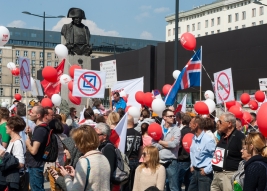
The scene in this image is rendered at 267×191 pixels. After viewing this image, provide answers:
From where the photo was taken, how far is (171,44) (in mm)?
39938

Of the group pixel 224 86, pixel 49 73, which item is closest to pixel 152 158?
pixel 224 86

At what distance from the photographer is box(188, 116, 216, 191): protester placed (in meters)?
8.11

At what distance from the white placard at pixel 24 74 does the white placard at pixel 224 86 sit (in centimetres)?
456

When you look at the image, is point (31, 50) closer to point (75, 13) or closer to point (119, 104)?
point (75, 13)

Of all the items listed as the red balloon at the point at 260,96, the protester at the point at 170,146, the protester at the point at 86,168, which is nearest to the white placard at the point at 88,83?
the protester at the point at 170,146

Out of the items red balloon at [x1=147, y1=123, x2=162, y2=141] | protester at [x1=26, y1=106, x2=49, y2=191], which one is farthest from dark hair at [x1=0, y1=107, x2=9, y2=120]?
red balloon at [x1=147, y1=123, x2=162, y2=141]

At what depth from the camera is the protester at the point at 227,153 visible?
23.8 feet

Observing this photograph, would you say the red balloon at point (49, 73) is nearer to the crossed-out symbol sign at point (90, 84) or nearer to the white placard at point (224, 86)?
the crossed-out symbol sign at point (90, 84)

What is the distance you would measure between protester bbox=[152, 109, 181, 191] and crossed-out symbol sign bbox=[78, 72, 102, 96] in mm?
3369

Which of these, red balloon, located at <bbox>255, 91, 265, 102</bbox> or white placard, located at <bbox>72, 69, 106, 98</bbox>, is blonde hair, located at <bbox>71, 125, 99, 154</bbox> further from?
red balloon, located at <bbox>255, 91, 265, 102</bbox>

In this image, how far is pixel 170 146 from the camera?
29.3ft

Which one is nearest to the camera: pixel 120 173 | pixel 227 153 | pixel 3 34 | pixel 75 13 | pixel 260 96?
pixel 120 173

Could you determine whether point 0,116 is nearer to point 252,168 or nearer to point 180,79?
point 252,168

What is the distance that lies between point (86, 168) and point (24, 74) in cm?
518
